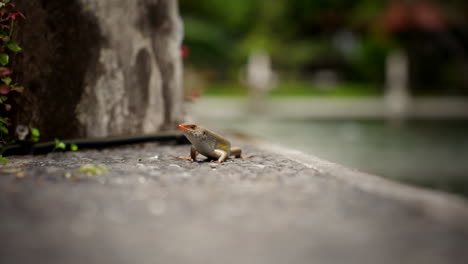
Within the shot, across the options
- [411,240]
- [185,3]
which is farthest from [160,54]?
[185,3]

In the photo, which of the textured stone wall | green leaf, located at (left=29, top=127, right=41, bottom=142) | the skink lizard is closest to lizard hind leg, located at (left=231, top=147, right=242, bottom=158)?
the skink lizard

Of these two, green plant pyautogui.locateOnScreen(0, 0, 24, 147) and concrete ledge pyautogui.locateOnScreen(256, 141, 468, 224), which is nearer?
concrete ledge pyautogui.locateOnScreen(256, 141, 468, 224)

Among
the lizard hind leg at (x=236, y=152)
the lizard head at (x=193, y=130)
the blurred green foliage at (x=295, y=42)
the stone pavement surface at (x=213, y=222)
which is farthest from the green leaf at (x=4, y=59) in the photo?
the blurred green foliage at (x=295, y=42)

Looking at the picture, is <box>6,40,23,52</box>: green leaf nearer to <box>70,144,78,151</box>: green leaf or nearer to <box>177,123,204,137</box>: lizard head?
<box>70,144,78,151</box>: green leaf

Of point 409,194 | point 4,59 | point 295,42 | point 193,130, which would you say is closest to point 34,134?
point 4,59

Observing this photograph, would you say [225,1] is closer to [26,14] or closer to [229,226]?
[26,14]

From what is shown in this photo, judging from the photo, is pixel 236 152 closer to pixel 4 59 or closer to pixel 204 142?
pixel 204 142

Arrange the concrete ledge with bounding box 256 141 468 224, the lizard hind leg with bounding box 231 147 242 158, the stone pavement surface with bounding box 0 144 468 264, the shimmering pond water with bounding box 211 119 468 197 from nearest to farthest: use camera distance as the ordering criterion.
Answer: the stone pavement surface with bounding box 0 144 468 264 < the concrete ledge with bounding box 256 141 468 224 < the lizard hind leg with bounding box 231 147 242 158 < the shimmering pond water with bounding box 211 119 468 197
